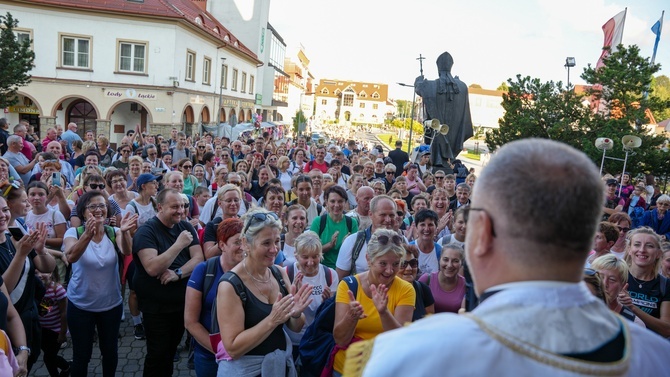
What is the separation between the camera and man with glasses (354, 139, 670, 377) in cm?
121

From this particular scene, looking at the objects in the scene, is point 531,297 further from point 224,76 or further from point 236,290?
point 224,76

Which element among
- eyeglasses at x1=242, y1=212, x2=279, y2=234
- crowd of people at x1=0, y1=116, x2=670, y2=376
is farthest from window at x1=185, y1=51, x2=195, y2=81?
eyeglasses at x1=242, y1=212, x2=279, y2=234

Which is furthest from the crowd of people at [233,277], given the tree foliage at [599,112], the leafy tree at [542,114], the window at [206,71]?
the window at [206,71]

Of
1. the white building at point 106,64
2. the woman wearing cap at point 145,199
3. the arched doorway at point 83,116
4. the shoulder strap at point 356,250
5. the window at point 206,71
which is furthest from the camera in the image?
the window at point 206,71

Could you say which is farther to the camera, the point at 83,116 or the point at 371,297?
the point at 83,116

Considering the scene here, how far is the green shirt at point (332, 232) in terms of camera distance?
5.95 meters

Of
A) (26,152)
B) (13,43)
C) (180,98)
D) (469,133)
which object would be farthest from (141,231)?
(180,98)

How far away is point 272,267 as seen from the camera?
3.79 meters

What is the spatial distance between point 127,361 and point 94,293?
4.44 ft

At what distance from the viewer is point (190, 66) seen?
1313 inches

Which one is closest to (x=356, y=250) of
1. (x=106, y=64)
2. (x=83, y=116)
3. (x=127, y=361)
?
(x=127, y=361)

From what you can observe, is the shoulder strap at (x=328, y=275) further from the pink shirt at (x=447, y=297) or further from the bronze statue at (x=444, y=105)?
the bronze statue at (x=444, y=105)

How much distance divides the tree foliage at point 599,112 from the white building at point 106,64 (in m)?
15.7

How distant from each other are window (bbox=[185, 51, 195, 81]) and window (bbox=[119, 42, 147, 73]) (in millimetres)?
2908
